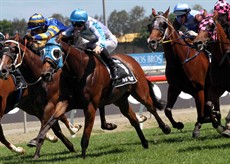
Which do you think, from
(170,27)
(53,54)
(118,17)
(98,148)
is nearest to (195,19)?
(170,27)

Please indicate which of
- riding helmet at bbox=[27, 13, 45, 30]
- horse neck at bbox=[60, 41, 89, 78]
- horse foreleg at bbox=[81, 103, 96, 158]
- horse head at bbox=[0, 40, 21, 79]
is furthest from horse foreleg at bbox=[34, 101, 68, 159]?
riding helmet at bbox=[27, 13, 45, 30]

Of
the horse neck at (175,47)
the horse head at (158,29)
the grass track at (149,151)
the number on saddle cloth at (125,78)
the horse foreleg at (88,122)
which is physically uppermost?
the horse head at (158,29)

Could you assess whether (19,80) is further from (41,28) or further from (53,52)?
(53,52)

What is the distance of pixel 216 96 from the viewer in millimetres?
8586

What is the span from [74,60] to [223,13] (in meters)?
2.32

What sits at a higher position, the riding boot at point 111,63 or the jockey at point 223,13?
the jockey at point 223,13

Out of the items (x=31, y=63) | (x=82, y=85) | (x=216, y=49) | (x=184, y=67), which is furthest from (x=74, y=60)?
(x=184, y=67)

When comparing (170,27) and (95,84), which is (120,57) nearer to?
(170,27)

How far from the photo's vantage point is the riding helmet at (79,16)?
8.02m

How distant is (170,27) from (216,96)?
1.72 metres

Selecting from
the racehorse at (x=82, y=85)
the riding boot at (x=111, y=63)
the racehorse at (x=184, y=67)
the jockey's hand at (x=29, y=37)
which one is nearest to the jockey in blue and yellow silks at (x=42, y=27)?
the jockey's hand at (x=29, y=37)

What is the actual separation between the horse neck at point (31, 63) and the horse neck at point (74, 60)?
953 millimetres

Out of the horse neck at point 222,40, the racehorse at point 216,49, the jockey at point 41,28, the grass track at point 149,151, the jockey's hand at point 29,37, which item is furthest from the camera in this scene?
the jockey at point 41,28

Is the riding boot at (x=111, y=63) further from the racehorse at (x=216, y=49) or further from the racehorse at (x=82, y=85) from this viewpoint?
the racehorse at (x=216, y=49)
